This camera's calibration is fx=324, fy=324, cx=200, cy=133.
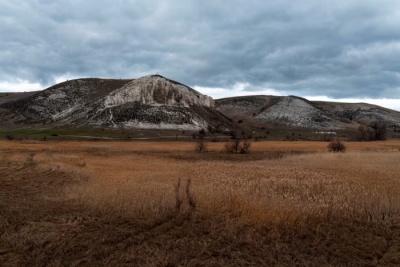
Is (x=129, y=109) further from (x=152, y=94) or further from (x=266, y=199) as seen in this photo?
(x=266, y=199)

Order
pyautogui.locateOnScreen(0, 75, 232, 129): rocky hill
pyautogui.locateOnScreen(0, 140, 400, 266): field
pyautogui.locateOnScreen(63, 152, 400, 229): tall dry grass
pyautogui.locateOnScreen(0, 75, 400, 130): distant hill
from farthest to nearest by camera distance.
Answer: pyautogui.locateOnScreen(0, 75, 400, 130): distant hill < pyautogui.locateOnScreen(0, 75, 232, 129): rocky hill < pyautogui.locateOnScreen(63, 152, 400, 229): tall dry grass < pyautogui.locateOnScreen(0, 140, 400, 266): field

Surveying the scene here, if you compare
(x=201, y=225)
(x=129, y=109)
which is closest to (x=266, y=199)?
(x=201, y=225)

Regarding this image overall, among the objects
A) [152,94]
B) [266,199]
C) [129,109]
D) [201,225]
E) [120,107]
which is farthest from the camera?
[152,94]

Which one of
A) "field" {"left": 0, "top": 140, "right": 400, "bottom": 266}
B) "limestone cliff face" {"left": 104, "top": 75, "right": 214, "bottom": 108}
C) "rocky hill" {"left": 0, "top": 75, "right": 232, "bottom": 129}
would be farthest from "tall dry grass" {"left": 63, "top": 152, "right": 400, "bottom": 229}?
"limestone cliff face" {"left": 104, "top": 75, "right": 214, "bottom": 108}

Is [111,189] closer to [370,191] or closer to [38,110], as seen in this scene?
[370,191]

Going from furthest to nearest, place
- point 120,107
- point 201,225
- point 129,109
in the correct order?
1. point 120,107
2. point 129,109
3. point 201,225

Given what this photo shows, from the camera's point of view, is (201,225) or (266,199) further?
(266,199)

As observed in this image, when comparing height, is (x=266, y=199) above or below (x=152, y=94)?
below

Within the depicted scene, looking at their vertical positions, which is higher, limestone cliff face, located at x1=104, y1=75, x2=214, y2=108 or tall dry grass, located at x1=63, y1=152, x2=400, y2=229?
limestone cliff face, located at x1=104, y1=75, x2=214, y2=108

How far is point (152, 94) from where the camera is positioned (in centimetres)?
13762

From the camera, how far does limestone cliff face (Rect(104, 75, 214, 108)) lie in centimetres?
13275

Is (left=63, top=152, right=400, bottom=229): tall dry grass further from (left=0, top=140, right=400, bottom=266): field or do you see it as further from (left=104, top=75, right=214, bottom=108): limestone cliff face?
(left=104, top=75, right=214, bottom=108): limestone cliff face

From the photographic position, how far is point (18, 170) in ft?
68.7

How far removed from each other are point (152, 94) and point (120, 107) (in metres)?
16.9
